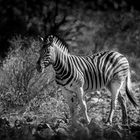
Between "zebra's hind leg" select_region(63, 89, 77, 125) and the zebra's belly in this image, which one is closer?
"zebra's hind leg" select_region(63, 89, 77, 125)

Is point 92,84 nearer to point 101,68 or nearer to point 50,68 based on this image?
point 101,68

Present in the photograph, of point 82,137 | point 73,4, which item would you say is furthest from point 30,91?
point 73,4

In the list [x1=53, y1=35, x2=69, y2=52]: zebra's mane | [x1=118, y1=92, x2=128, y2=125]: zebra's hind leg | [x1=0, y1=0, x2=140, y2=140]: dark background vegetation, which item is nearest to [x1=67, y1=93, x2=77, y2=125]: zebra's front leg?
[x1=0, y1=0, x2=140, y2=140]: dark background vegetation

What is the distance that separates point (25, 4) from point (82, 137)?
14528 millimetres

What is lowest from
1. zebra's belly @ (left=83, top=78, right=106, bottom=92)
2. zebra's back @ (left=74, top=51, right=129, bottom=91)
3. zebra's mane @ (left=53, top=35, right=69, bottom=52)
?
zebra's belly @ (left=83, top=78, right=106, bottom=92)

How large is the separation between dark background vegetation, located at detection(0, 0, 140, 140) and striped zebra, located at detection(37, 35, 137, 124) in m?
0.56

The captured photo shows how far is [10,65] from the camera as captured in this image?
8.90 meters

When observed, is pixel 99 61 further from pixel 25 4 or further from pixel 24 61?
pixel 25 4

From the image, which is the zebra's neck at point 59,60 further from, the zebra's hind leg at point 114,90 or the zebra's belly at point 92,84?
the zebra's hind leg at point 114,90

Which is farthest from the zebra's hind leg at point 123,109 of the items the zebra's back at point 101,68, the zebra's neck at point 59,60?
the zebra's neck at point 59,60

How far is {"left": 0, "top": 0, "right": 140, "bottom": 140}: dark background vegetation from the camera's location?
686 centimetres

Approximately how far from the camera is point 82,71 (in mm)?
8039

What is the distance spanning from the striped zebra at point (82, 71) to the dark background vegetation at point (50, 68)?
557 mm

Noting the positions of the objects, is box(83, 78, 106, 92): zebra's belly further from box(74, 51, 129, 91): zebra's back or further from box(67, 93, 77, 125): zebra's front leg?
box(67, 93, 77, 125): zebra's front leg
